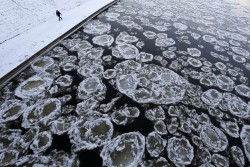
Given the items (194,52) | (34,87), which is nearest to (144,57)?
(194,52)

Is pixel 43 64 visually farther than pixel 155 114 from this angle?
Yes

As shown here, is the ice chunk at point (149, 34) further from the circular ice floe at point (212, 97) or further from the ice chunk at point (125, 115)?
the ice chunk at point (125, 115)

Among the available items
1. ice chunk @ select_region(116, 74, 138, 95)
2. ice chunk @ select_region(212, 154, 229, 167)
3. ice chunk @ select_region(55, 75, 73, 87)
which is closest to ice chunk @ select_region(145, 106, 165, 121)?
ice chunk @ select_region(116, 74, 138, 95)

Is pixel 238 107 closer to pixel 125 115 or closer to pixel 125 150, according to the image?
pixel 125 115

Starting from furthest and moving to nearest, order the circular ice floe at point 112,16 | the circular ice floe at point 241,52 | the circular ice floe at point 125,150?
the circular ice floe at point 112,16 < the circular ice floe at point 241,52 < the circular ice floe at point 125,150

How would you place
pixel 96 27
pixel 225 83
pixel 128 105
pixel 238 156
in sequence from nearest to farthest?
pixel 238 156
pixel 128 105
pixel 225 83
pixel 96 27

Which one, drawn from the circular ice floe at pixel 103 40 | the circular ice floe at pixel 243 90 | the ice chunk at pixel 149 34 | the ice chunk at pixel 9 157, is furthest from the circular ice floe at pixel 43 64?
the circular ice floe at pixel 243 90
